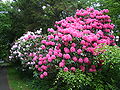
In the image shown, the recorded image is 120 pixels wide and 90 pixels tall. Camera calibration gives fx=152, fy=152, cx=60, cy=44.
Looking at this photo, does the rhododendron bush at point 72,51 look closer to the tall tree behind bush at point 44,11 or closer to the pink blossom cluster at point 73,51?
the pink blossom cluster at point 73,51

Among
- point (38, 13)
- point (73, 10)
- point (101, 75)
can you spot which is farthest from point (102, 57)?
point (38, 13)

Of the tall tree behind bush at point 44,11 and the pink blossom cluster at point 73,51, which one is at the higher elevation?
the tall tree behind bush at point 44,11

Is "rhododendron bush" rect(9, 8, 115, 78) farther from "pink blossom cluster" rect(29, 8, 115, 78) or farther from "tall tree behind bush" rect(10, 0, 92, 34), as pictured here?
"tall tree behind bush" rect(10, 0, 92, 34)

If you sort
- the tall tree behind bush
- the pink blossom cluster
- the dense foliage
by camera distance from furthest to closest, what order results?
the tall tree behind bush, the pink blossom cluster, the dense foliage

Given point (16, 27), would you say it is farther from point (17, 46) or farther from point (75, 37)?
point (75, 37)

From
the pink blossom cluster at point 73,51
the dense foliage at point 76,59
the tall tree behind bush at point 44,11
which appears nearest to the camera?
the dense foliage at point 76,59

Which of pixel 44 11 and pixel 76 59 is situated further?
pixel 44 11

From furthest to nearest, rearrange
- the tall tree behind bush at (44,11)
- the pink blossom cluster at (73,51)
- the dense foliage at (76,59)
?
1. the tall tree behind bush at (44,11)
2. the pink blossom cluster at (73,51)
3. the dense foliage at (76,59)

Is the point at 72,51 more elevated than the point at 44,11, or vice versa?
the point at 44,11

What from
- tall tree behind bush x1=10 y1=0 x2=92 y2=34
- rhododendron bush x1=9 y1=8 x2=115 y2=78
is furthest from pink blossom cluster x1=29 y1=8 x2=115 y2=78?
tall tree behind bush x1=10 y1=0 x2=92 y2=34

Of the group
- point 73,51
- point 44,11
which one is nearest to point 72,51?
point 73,51

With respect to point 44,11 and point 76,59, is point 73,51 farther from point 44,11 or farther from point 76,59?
point 44,11

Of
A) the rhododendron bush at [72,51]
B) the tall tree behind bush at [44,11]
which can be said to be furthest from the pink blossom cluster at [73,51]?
the tall tree behind bush at [44,11]

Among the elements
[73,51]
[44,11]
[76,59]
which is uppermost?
[44,11]
